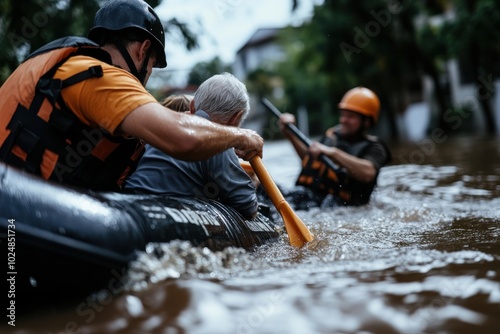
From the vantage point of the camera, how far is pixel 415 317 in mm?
2281

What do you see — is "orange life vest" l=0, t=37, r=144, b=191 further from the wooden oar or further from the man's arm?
the wooden oar

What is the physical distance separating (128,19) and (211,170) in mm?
1009

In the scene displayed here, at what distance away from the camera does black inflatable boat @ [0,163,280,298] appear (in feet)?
8.59

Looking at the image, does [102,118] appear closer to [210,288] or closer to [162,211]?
[162,211]

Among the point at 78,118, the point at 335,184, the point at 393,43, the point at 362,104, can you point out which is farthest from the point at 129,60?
the point at 393,43

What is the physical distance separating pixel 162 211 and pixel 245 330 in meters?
1.10

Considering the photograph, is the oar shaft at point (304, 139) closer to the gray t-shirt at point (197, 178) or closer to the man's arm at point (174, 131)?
the gray t-shirt at point (197, 178)

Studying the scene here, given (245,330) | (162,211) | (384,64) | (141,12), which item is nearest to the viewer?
(245,330)

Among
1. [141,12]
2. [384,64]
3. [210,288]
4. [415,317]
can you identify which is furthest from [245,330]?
[384,64]

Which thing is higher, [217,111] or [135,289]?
[217,111]

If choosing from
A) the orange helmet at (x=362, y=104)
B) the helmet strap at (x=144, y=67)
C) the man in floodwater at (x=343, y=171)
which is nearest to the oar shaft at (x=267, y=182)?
the helmet strap at (x=144, y=67)

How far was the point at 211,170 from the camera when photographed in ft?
13.1

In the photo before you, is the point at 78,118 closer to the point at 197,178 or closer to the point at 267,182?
the point at 197,178

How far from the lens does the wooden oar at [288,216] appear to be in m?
4.30
